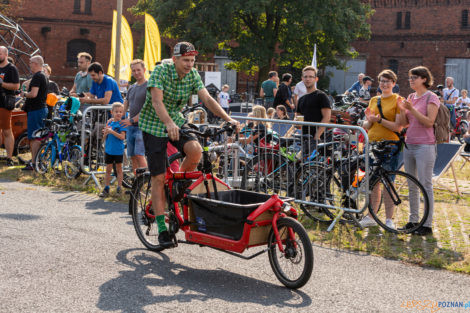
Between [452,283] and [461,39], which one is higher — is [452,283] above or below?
below

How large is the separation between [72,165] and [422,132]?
6.25m

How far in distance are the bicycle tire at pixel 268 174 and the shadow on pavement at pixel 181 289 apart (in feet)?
9.37

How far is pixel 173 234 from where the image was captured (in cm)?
623

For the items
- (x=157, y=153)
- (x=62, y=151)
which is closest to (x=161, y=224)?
(x=157, y=153)

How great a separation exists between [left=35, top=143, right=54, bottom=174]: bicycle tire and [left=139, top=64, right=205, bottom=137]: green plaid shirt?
19.0ft

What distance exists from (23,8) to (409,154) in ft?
138

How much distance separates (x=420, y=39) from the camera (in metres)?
43.6

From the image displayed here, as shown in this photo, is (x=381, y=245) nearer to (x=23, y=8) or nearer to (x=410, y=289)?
(x=410, y=289)

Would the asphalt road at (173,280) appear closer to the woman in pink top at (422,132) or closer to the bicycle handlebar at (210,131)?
the bicycle handlebar at (210,131)

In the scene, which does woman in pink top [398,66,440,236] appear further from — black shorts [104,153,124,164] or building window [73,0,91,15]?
building window [73,0,91,15]

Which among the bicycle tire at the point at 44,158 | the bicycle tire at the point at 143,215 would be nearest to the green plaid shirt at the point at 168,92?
the bicycle tire at the point at 143,215

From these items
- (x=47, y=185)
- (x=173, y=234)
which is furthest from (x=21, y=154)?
(x=173, y=234)

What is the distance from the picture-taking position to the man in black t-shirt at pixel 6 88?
12.4 meters

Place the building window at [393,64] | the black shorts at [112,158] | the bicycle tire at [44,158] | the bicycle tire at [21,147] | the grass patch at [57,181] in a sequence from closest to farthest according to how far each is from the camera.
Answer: the black shorts at [112,158] → the grass patch at [57,181] → the bicycle tire at [44,158] → the bicycle tire at [21,147] → the building window at [393,64]
